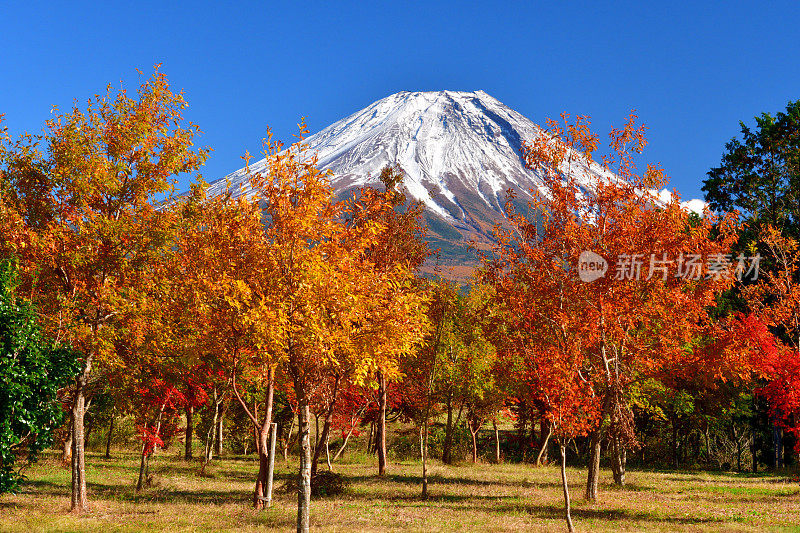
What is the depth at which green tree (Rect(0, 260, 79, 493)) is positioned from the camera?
12.5 m

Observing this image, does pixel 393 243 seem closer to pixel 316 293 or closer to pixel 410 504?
pixel 410 504

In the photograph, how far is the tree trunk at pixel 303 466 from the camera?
1305 cm

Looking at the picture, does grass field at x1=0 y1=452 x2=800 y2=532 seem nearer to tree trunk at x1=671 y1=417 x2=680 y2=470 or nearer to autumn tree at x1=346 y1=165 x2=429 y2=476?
autumn tree at x1=346 y1=165 x2=429 y2=476

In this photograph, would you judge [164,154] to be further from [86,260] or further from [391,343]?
[391,343]

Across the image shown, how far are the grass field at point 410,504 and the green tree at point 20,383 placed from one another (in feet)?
8.46

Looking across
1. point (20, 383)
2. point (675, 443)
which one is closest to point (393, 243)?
point (20, 383)

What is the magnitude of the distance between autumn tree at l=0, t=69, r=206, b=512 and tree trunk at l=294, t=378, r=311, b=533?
687 centimetres

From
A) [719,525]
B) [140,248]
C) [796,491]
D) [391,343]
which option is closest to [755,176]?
[796,491]

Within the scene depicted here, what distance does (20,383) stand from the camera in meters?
12.9

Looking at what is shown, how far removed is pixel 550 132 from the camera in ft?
65.2

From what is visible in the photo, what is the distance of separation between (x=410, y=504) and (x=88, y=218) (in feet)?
47.2

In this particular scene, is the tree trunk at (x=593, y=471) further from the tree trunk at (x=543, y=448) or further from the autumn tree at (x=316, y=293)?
the tree trunk at (x=543, y=448)

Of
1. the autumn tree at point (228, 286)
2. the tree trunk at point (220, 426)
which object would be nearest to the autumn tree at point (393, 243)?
the autumn tree at point (228, 286)

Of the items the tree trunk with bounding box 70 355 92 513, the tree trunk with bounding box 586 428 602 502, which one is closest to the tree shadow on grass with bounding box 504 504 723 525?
the tree trunk with bounding box 586 428 602 502
